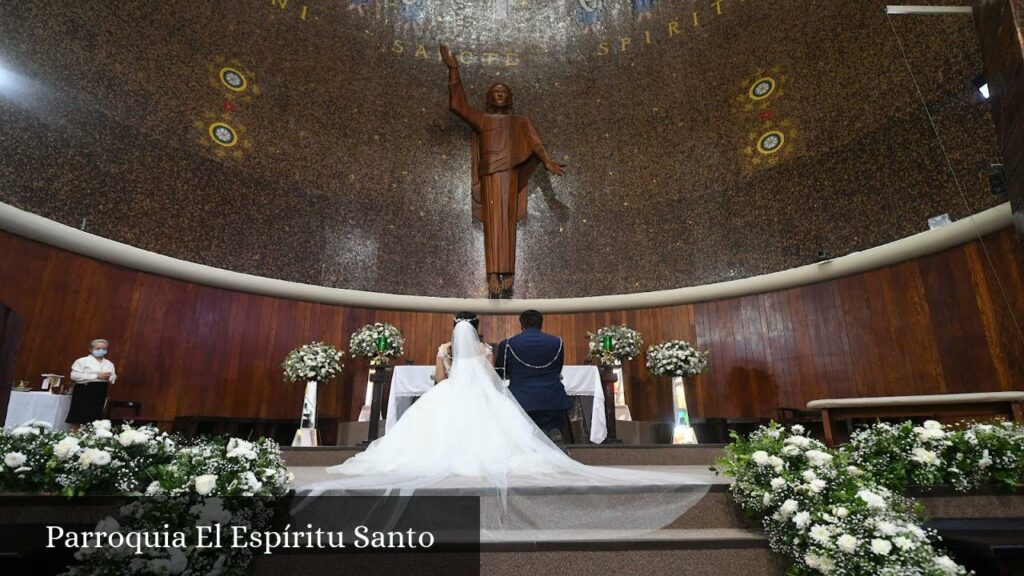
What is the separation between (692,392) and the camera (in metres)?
8.16

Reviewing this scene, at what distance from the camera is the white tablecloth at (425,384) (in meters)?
6.41

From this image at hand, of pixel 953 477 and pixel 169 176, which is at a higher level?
pixel 169 176

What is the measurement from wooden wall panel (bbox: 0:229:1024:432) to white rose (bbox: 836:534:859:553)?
188 inches

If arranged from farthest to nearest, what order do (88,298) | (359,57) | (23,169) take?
(359,57), (88,298), (23,169)

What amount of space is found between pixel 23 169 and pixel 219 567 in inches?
241

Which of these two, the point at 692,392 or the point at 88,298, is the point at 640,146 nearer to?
the point at 692,392

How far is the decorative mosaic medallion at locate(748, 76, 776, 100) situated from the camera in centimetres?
797

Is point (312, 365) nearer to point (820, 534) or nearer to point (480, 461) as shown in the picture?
point (480, 461)

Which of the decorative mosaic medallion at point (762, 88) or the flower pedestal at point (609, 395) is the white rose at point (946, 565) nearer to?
the flower pedestal at point (609, 395)

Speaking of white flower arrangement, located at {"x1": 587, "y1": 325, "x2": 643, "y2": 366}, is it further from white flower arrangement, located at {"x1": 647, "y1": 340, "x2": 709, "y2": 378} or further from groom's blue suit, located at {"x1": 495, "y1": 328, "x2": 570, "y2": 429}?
groom's blue suit, located at {"x1": 495, "y1": 328, "x2": 570, "y2": 429}

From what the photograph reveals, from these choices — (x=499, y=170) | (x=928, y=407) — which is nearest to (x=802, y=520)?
(x=928, y=407)

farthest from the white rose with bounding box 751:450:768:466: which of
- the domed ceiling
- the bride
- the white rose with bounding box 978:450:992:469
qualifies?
the domed ceiling

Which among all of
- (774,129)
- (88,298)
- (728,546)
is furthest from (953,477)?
(88,298)

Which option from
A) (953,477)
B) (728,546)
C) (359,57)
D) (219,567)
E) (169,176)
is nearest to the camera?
(219,567)
